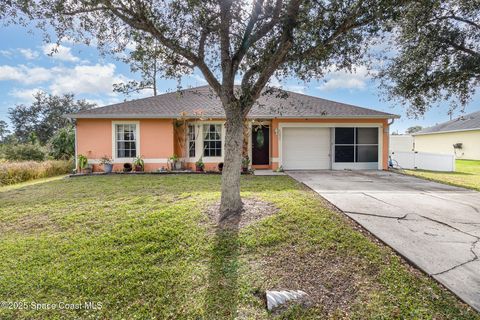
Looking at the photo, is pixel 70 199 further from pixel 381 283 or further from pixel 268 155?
pixel 268 155

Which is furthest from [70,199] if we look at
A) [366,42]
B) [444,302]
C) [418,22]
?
[418,22]

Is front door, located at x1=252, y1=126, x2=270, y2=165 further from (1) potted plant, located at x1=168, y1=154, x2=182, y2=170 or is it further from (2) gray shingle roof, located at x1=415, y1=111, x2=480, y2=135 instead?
(2) gray shingle roof, located at x1=415, y1=111, x2=480, y2=135

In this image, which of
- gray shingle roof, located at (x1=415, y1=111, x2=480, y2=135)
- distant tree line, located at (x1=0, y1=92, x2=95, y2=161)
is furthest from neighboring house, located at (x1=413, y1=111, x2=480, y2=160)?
distant tree line, located at (x1=0, y1=92, x2=95, y2=161)

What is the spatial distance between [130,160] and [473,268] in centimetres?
1213

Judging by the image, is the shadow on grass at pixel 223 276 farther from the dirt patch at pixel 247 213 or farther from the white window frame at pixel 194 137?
the white window frame at pixel 194 137

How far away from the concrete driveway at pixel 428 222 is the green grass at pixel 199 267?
274mm

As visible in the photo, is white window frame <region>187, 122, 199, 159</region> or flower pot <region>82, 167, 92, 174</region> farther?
white window frame <region>187, 122, 199, 159</region>

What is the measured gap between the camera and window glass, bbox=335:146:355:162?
12516 mm

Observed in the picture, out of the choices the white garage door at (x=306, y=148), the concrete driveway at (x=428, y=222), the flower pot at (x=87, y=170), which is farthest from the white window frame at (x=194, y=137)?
the concrete driveway at (x=428, y=222)

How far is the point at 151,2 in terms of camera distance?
4426 mm

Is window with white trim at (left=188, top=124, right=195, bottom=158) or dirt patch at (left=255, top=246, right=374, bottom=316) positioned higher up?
window with white trim at (left=188, top=124, right=195, bottom=158)

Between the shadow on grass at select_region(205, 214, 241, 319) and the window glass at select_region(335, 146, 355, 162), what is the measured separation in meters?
9.87

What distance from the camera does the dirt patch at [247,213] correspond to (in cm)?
441

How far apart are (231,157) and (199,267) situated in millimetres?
2118
